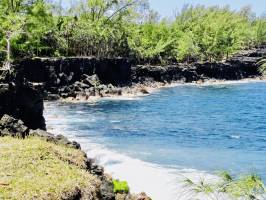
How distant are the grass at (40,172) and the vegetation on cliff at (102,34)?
24.0 metres

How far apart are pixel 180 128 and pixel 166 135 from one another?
181 inches

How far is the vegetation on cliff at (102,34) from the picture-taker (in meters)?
65.8

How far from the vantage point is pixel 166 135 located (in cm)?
3994

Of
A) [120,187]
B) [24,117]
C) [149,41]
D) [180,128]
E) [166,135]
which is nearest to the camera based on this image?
[120,187]

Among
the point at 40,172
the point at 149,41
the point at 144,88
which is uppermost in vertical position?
the point at 149,41

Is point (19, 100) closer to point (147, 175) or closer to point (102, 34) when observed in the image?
point (147, 175)

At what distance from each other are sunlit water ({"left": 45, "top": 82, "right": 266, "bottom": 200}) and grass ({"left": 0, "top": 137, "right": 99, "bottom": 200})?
138 inches

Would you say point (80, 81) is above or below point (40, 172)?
above

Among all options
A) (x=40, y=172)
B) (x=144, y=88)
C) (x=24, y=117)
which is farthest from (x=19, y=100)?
(x=144, y=88)

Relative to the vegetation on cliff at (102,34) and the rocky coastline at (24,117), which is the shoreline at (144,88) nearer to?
the vegetation on cliff at (102,34)

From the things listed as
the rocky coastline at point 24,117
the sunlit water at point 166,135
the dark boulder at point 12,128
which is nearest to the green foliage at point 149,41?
the sunlit water at point 166,135

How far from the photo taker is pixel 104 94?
219ft

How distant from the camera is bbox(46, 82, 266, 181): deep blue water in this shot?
3142cm

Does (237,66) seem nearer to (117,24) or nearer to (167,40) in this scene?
(167,40)
